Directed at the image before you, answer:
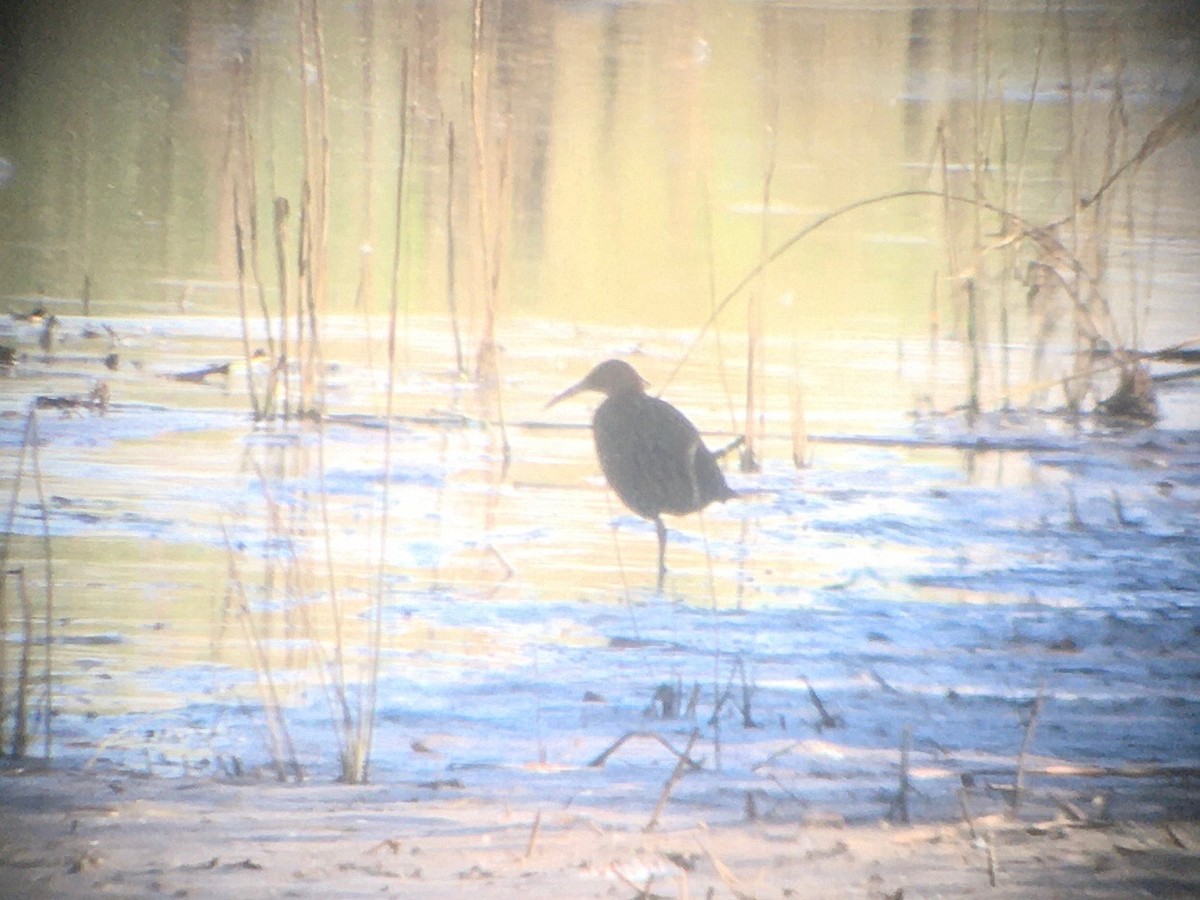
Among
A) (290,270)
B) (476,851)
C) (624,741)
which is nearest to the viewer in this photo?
(476,851)

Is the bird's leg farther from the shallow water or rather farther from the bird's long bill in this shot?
the bird's long bill

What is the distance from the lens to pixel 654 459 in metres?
2.18

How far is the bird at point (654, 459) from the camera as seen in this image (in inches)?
85.8

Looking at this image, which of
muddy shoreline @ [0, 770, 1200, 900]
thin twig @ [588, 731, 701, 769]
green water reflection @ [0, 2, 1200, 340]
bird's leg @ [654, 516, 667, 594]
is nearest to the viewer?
muddy shoreline @ [0, 770, 1200, 900]

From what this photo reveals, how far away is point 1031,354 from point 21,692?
6.40 feet

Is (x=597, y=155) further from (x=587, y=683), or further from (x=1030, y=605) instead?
(x=1030, y=605)

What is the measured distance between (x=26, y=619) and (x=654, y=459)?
3.68ft

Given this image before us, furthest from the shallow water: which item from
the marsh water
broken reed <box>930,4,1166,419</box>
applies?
broken reed <box>930,4,1166,419</box>

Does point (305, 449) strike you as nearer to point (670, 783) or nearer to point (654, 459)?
point (654, 459)

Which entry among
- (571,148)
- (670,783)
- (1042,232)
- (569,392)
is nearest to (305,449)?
(569,392)

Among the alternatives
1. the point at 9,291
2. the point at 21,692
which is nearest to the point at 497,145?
the point at 9,291

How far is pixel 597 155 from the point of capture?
2324mm

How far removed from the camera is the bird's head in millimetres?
2213

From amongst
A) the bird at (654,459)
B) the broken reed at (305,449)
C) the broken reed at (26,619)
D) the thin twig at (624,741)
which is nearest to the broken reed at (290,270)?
the broken reed at (305,449)
